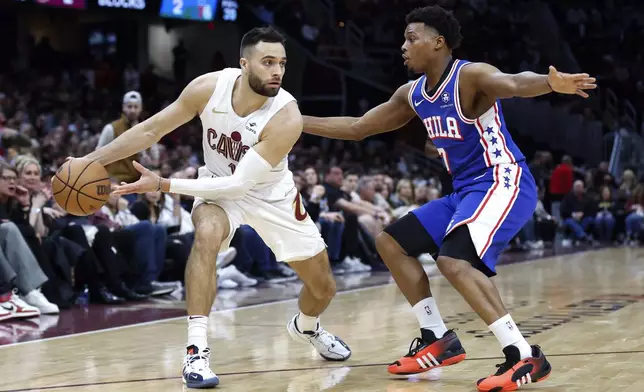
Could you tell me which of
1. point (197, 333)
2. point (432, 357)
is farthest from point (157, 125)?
point (432, 357)

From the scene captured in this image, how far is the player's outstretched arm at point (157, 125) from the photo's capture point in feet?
16.2

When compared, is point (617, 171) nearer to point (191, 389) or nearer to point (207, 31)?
point (207, 31)

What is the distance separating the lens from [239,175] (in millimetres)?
4824

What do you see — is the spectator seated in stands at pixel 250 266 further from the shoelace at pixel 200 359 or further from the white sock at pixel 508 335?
the white sock at pixel 508 335

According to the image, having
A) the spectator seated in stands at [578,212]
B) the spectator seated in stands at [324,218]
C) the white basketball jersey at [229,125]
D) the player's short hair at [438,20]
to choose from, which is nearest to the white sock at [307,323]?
the white basketball jersey at [229,125]

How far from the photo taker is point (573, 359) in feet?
17.4

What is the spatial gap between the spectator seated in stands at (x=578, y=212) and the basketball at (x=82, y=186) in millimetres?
14025

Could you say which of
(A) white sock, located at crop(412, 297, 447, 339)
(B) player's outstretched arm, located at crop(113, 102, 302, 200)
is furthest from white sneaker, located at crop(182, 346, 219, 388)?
(A) white sock, located at crop(412, 297, 447, 339)

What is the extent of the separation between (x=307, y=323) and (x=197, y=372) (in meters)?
1.14

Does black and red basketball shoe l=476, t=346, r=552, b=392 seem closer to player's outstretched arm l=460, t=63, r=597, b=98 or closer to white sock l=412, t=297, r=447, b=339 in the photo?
white sock l=412, t=297, r=447, b=339

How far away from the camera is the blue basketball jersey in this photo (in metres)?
4.80

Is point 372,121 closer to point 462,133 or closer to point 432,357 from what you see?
point 462,133

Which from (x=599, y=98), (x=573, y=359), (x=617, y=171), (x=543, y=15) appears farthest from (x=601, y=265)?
(x=543, y=15)

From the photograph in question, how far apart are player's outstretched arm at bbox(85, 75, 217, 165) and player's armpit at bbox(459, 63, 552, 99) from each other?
4.25ft
